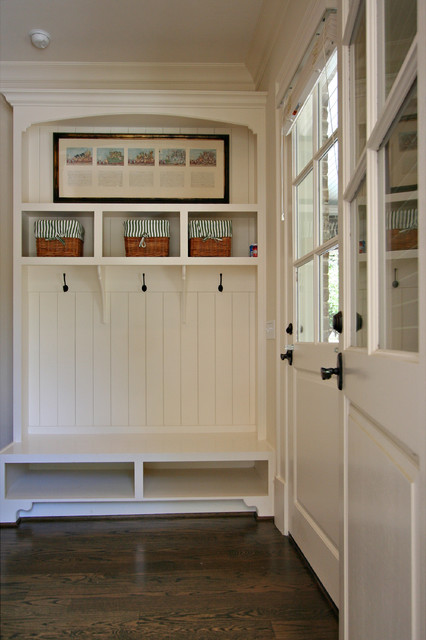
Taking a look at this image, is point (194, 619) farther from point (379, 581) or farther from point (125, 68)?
point (125, 68)

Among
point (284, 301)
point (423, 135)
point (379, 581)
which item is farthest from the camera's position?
point (284, 301)

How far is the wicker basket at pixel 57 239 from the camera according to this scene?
2547mm

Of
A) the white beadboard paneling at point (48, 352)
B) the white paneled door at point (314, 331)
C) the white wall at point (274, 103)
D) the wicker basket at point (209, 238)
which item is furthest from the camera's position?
the white beadboard paneling at point (48, 352)

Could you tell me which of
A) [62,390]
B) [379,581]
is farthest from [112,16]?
[379,581]

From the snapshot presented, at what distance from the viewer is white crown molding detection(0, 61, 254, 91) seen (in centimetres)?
263

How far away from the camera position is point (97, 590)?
1.68 m

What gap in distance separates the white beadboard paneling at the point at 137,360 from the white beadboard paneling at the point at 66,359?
1.16ft

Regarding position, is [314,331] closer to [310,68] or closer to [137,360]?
[310,68]

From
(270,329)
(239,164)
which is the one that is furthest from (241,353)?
(239,164)

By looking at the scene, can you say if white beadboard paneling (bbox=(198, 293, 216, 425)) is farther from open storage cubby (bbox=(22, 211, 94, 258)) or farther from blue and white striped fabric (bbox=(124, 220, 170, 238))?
open storage cubby (bbox=(22, 211, 94, 258))

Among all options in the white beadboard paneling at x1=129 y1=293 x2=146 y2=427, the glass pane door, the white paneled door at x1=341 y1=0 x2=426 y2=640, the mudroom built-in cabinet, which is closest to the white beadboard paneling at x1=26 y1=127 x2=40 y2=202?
the mudroom built-in cabinet

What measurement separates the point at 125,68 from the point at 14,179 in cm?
94

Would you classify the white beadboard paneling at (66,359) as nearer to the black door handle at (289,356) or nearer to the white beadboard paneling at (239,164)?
the white beadboard paneling at (239,164)

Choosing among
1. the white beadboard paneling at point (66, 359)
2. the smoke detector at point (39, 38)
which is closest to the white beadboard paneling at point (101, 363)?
the white beadboard paneling at point (66, 359)
